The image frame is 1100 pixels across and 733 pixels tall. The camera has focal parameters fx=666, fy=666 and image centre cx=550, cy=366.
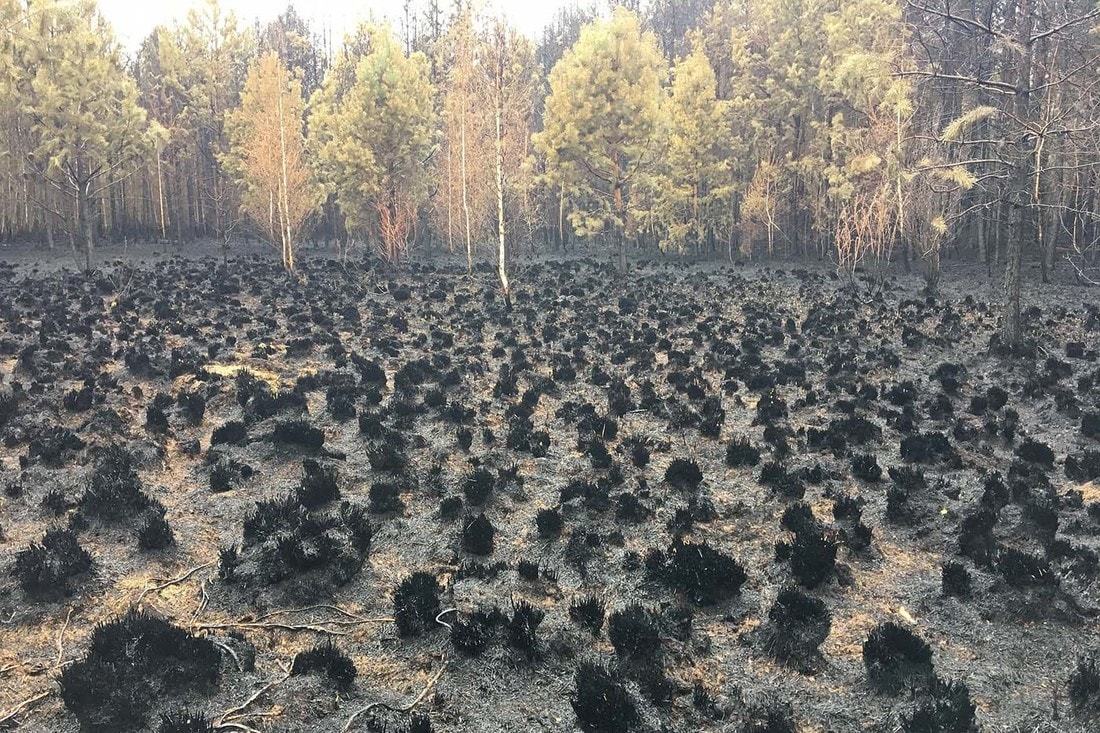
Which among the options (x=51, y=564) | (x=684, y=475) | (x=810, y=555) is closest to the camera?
(x=51, y=564)

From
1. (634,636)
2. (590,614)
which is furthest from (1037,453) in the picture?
(590,614)

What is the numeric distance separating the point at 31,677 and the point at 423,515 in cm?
472

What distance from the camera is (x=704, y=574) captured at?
7.74m

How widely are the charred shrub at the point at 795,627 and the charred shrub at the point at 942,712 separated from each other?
1.04 m

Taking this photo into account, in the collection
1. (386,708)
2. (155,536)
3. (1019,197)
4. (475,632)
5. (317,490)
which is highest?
(1019,197)

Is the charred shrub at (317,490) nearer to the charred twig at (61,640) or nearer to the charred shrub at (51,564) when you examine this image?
the charred shrub at (51,564)

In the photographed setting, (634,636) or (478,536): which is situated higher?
(478,536)

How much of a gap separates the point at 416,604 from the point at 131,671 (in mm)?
2605

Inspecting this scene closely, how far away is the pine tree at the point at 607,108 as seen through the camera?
98.2 ft

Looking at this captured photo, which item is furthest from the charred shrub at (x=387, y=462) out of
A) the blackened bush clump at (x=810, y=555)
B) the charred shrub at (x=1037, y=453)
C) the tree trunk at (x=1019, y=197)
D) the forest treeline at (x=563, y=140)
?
the forest treeline at (x=563, y=140)

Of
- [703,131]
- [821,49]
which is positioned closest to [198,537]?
[703,131]

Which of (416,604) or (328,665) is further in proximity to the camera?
(416,604)

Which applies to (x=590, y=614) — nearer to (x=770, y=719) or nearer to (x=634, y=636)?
(x=634, y=636)

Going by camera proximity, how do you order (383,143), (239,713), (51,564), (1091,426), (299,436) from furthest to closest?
1. (383,143)
2. (299,436)
3. (1091,426)
4. (51,564)
5. (239,713)
